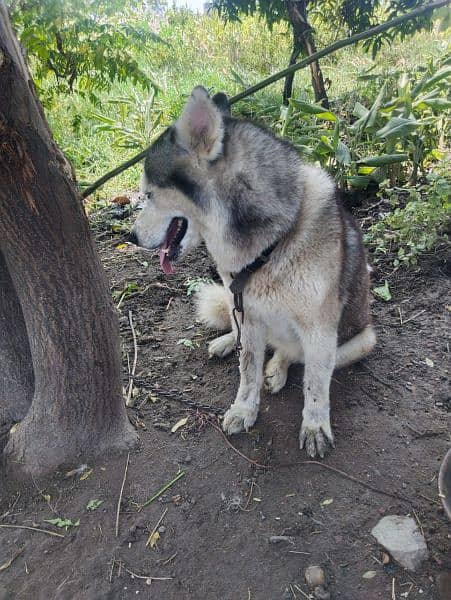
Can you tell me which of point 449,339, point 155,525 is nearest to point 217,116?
point 155,525

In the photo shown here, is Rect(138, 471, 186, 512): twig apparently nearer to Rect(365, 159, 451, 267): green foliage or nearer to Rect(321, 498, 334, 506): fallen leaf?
Rect(321, 498, 334, 506): fallen leaf

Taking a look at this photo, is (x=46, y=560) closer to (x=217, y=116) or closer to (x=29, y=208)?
(x=29, y=208)

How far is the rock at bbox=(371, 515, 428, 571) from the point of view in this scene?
184 centimetres

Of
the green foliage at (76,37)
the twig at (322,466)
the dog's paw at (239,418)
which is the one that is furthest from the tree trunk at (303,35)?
the twig at (322,466)

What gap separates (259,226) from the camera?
2080 mm

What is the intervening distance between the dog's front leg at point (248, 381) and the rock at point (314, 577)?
0.83 m

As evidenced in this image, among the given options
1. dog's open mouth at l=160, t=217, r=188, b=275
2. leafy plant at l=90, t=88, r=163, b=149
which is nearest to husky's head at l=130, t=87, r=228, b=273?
dog's open mouth at l=160, t=217, r=188, b=275

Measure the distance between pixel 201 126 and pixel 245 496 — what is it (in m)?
1.66

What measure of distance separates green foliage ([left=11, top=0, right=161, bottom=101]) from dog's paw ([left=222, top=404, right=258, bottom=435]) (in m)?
2.29

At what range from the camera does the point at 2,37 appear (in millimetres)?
1557

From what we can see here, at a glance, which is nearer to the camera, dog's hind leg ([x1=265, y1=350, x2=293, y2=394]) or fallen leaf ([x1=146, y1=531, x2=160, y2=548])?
fallen leaf ([x1=146, y1=531, x2=160, y2=548])

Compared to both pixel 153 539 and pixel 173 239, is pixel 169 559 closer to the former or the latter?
pixel 153 539

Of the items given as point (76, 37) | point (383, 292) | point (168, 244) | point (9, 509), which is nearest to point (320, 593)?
point (9, 509)

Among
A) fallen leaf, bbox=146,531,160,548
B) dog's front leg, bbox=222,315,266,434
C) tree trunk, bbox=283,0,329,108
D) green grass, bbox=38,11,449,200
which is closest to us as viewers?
fallen leaf, bbox=146,531,160,548
